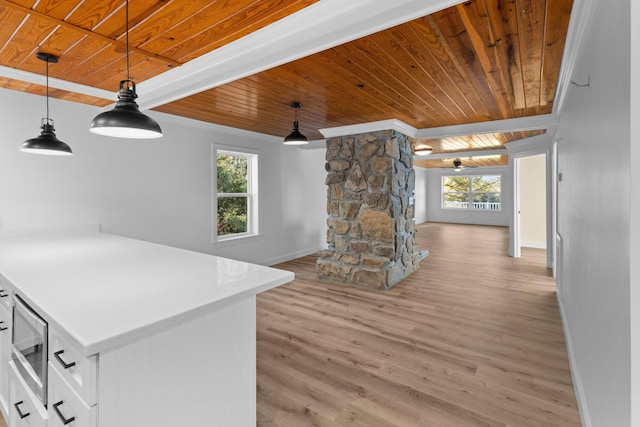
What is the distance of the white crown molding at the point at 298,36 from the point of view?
158 cm

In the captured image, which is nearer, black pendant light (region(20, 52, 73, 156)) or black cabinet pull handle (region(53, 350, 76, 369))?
black cabinet pull handle (region(53, 350, 76, 369))

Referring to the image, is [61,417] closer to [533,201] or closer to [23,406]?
[23,406]

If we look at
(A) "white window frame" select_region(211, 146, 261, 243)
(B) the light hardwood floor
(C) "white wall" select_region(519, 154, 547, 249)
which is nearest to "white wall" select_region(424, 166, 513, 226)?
(C) "white wall" select_region(519, 154, 547, 249)

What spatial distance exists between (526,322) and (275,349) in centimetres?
249

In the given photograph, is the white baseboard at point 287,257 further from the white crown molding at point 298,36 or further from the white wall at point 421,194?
the white wall at point 421,194

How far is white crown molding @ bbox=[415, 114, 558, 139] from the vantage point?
13.0 feet

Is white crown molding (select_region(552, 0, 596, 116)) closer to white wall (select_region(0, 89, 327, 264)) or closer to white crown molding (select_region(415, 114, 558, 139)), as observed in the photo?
white crown molding (select_region(415, 114, 558, 139))

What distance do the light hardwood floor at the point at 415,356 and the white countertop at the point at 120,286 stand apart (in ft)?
3.20

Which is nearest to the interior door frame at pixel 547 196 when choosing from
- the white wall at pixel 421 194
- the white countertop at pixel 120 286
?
the white countertop at pixel 120 286

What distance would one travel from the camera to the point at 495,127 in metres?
4.23

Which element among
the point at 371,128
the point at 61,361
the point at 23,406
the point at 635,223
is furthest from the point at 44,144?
the point at 371,128

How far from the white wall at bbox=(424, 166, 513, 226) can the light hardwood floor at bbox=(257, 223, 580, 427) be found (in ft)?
26.1

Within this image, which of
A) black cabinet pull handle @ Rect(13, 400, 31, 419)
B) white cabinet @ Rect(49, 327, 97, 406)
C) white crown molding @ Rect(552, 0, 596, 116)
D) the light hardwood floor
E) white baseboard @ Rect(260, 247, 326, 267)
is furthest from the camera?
white baseboard @ Rect(260, 247, 326, 267)

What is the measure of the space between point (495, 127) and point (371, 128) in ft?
5.61
